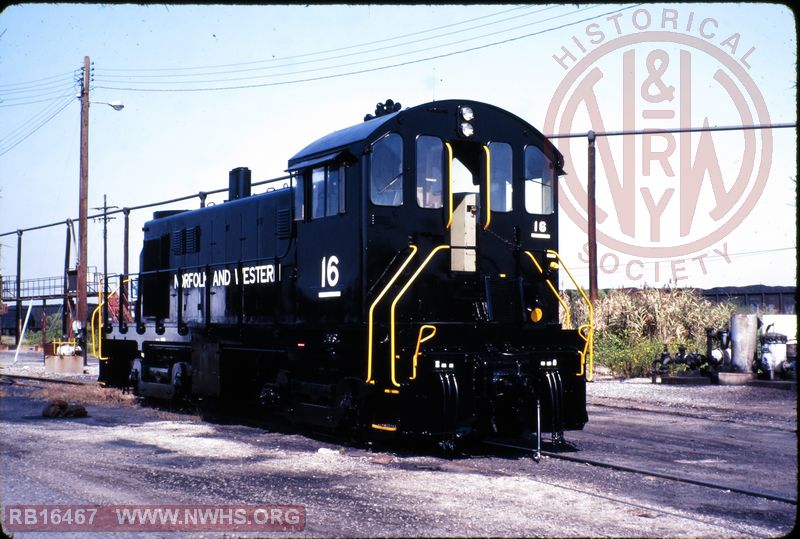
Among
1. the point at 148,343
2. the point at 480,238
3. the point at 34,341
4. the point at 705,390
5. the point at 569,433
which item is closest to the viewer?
the point at 480,238

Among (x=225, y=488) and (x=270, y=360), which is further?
(x=270, y=360)

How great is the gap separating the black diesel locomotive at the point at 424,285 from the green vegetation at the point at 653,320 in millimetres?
12907

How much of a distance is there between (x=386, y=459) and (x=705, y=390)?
34.6 feet

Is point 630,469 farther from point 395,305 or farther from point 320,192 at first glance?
point 320,192

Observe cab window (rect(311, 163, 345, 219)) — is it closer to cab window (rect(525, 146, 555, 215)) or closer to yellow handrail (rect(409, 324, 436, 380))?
yellow handrail (rect(409, 324, 436, 380))

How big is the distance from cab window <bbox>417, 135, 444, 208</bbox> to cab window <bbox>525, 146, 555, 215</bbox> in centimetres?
125

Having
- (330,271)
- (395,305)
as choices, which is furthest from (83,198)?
(395,305)

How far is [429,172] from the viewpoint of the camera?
32.1ft

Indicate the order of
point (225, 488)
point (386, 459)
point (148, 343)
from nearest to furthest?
point (225, 488), point (386, 459), point (148, 343)

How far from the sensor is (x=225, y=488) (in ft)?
23.7

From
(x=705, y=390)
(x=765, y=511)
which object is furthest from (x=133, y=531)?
(x=705, y=390)

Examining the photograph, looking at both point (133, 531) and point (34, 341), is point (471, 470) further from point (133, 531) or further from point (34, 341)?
point (34, 341)

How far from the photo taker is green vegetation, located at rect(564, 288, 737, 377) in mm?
23062

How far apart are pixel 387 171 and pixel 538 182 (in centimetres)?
214
